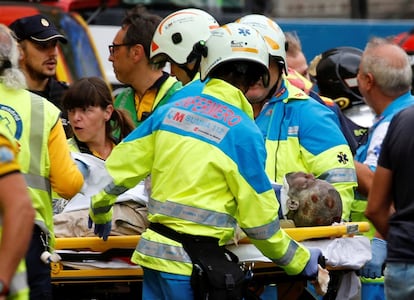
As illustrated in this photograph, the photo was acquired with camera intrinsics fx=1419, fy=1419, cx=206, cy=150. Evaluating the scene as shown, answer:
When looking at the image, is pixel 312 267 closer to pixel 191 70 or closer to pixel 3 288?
pixel 191 70

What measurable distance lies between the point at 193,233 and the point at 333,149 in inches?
59.5

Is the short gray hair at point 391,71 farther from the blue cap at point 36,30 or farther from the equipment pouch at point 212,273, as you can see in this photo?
the equipment pouch at point 212,273

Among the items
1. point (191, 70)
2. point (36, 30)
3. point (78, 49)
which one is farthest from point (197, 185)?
point (78, 49)

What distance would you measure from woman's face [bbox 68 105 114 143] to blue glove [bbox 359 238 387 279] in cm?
161

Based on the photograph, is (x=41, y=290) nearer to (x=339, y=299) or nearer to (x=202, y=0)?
(x=339, y=299)

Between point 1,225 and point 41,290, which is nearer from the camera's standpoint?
point 1,225

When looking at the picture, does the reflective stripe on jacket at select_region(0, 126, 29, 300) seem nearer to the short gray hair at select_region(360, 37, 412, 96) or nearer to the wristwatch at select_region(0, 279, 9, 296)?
the wristwatch at select_region(0, 279, 9, 296)

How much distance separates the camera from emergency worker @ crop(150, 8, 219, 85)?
24.7 ft

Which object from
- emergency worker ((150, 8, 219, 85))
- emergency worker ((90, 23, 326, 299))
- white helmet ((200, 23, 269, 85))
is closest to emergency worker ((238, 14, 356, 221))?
emergency worker ((150, 8, 219, 85))

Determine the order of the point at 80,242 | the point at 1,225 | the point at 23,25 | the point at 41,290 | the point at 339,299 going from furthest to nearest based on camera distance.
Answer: the point at 23,25 → the point at 339,299 → the point at 80,242 → the point at 41,290 → the point at 1,225

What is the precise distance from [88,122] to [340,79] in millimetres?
2417

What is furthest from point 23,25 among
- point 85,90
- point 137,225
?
point 137,225

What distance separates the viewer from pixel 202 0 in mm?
14531

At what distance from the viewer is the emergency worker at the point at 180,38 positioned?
24.7 feet
